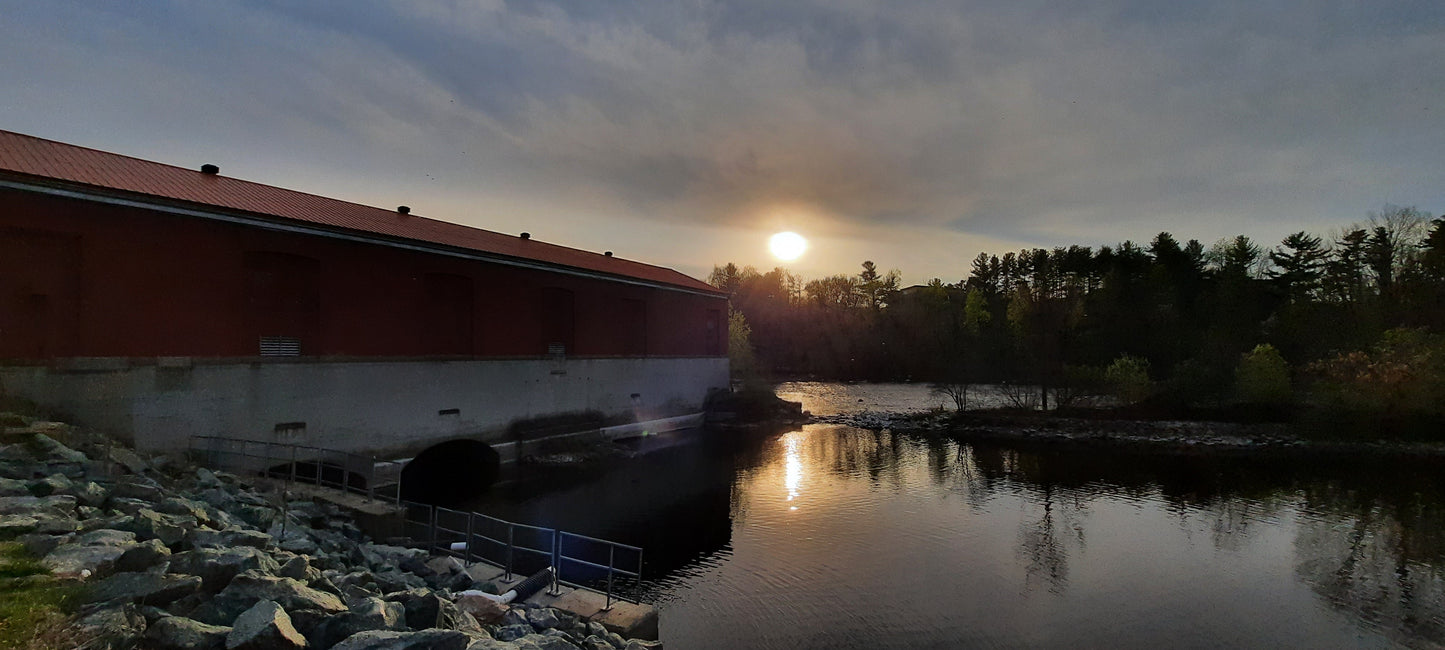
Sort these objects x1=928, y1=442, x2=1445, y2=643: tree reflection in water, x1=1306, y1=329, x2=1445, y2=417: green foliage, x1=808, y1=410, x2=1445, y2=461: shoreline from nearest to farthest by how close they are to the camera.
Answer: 1. x1=928, y1=442, x2=1445, y2=643: tree reflection in water
2. x1=1306, y1=329, x2=1445, y2=417: green foliage
3. x1=808, y1=410, x2=1445, y2=461: shoreline

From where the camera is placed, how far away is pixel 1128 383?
102 ft

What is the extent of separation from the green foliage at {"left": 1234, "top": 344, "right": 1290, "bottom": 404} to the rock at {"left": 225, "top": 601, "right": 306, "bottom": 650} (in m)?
37.3

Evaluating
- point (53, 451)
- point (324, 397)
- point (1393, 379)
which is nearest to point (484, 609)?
point (53, 451)

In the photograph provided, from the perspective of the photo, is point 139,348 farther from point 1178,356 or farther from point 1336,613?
point 1178,356

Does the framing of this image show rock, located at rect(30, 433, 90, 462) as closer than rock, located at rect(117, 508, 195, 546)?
Answer: No

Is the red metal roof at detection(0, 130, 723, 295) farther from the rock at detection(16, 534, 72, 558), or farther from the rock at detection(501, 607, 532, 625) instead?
the rock at detection(501, 607, 532, 625)

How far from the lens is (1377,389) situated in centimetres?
2603

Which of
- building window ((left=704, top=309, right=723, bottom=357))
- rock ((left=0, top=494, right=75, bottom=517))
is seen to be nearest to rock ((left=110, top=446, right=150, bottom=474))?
rock ((left=0, top=494, right=75, bottom=517))

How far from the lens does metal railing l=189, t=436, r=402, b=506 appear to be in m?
14.2

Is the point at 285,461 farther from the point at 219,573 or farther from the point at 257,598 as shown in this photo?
the point at 257,598

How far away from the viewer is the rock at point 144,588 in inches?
189

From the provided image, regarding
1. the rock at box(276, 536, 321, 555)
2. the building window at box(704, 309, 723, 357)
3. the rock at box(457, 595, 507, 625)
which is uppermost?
the building window at box(704, 309, 723, 357)

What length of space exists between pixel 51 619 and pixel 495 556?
9.05 meters

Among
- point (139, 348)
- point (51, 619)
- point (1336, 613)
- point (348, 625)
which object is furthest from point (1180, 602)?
point (139, 348)
